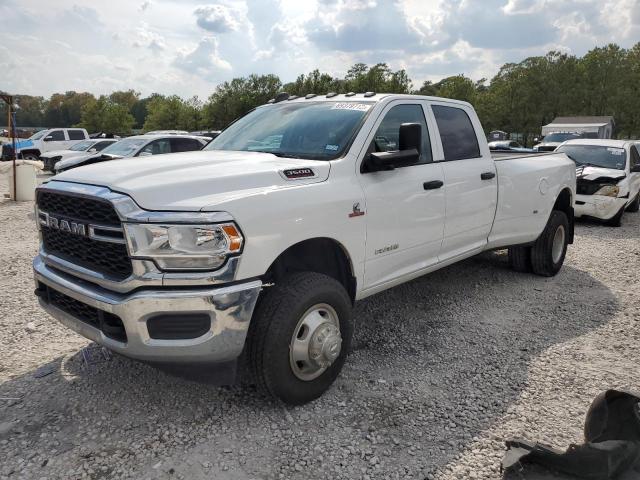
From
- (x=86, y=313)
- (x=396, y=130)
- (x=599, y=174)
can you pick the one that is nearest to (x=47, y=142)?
(x=599, y=174)

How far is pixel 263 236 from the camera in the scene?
2.76 m

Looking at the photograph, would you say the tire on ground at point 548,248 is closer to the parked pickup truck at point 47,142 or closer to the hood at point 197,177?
the hood at point 197,177

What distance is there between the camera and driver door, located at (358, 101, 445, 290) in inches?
139

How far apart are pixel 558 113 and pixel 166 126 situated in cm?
4257

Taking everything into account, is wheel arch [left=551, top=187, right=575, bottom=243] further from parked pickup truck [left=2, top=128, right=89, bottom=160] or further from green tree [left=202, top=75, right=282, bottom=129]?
green tree [left=202, top=75, right=282, bottom=129]

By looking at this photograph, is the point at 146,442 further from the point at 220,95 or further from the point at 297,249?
the point at 220,95

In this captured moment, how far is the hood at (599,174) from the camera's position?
9758 mm

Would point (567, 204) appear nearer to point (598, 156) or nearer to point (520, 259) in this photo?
point (520, 259)

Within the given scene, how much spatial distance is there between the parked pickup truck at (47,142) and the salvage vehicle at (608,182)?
22.8 meters

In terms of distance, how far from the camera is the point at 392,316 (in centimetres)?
482

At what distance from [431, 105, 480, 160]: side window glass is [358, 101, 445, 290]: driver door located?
0.23 meters

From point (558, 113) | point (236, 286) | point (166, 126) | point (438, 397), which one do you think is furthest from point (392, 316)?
point (166, 126)

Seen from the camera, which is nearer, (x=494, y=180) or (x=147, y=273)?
(x=147, y=273)

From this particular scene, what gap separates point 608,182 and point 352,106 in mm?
7848
